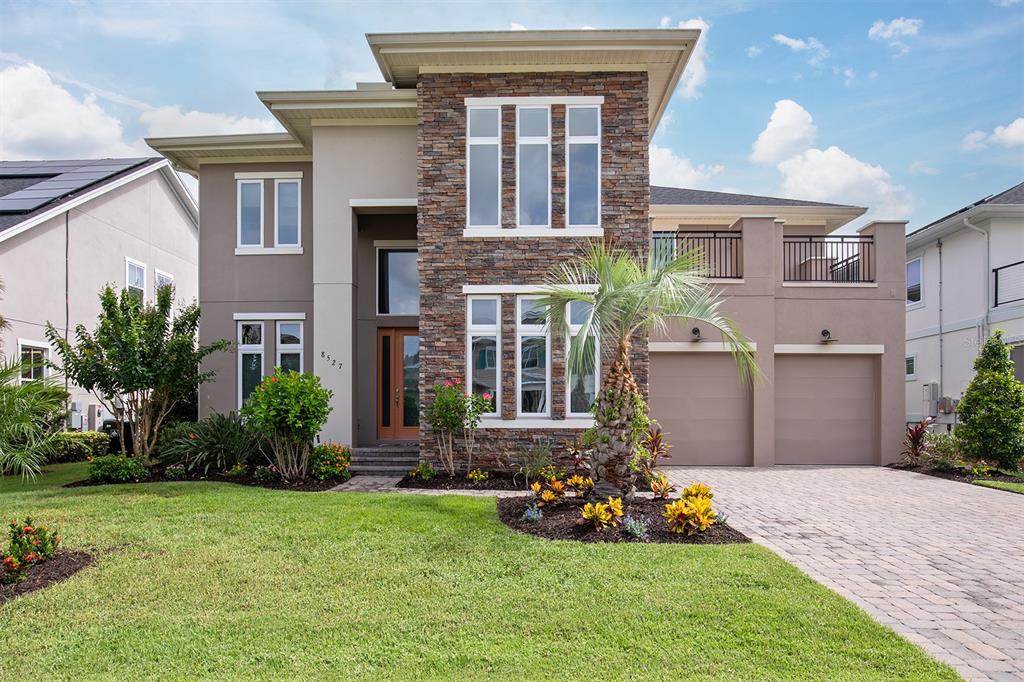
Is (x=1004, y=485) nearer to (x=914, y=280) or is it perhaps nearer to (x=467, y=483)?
(x=467, y=483)

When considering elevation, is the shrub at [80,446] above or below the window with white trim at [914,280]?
below

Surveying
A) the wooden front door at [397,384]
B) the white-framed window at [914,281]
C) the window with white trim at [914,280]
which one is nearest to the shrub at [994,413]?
the white-framed window at [914,281]

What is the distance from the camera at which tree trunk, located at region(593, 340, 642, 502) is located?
732cm

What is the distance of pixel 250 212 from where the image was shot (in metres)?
13.2

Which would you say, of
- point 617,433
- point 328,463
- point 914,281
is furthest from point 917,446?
point 328,463

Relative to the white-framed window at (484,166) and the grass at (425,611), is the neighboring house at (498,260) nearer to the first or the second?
the white-framed window at (484,166)

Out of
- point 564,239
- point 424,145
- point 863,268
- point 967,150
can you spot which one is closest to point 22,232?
point 424,145

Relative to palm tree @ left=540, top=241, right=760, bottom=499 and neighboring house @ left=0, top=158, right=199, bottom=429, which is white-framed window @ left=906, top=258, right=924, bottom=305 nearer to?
palm tree @ left=540, top=241, right=760, bottom=499

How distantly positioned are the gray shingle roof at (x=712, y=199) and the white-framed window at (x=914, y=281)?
615cm

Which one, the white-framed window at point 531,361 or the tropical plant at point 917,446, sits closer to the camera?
the white-framed window at point 531,361

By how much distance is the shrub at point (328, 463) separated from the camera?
1005 centimetres

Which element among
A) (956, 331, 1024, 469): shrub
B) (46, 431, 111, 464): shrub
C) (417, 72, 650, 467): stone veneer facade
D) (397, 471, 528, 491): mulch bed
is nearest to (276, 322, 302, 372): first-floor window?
(417, 72, 650, 467): stone veneer facade

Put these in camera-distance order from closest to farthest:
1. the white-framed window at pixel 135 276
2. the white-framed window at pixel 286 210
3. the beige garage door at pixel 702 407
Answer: the beige garage door at pixel 702 407 → the white-framed window at pixel 286 210 → the white-framed window at pixel 135 276

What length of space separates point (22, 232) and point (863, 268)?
755 inches
